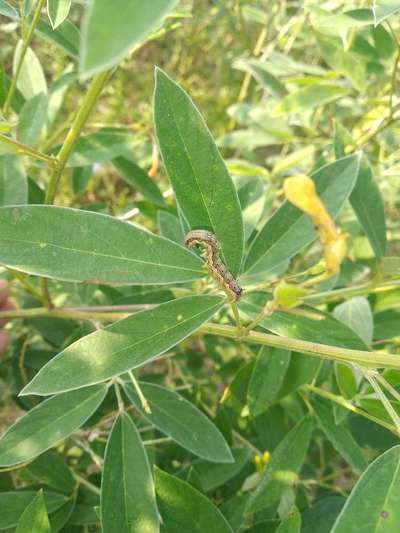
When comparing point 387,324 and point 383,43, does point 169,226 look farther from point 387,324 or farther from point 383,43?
point 383,43

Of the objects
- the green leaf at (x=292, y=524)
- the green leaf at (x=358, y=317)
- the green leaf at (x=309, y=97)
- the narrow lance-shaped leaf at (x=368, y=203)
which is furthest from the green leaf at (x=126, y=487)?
the green leaf at (x=309, y=97)

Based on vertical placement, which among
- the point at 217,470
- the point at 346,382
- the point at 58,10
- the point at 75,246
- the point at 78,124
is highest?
the point at 58,10

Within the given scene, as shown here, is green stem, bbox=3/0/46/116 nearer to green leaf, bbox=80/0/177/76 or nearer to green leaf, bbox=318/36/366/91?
green leaf, bbox=80/0/177/76

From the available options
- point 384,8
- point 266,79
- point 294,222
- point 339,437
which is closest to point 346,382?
point 339,437

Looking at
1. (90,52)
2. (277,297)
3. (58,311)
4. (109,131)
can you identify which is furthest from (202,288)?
(90,52)

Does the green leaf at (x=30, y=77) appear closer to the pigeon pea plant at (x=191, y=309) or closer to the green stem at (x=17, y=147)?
the pigeon pea plant at (x=191, y=309)

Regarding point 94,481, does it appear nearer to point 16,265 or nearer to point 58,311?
point 58,311
